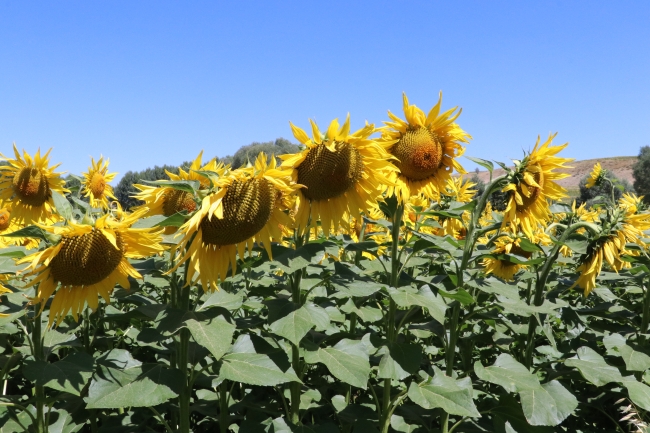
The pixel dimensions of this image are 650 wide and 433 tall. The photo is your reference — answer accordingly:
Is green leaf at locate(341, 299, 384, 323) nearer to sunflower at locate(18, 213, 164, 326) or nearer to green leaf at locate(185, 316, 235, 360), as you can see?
green leaf at locate(185, 316, 235, 360)

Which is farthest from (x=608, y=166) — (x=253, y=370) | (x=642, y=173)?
(x=253, y=370)

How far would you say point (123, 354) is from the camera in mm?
2340

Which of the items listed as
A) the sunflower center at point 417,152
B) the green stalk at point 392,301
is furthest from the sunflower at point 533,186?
the green stalk at point 392,301

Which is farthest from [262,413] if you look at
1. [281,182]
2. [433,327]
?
[281,182]

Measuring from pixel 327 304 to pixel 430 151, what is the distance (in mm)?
1061

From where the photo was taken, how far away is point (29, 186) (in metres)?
4.40

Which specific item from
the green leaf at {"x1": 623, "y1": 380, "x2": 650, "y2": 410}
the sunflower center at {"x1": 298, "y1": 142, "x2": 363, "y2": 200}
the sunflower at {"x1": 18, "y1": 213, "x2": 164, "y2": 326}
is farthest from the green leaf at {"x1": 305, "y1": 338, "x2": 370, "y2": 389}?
the green leaf at {"x1": 623, "y1": 380, "x2": 650, "y2": 410}

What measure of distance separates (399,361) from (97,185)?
404 cm

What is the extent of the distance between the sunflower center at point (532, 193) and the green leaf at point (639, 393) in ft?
3.63

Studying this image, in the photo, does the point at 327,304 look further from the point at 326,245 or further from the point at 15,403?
the point at 15,403

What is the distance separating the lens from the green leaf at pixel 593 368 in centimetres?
278

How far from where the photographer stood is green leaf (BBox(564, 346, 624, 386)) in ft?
9.11

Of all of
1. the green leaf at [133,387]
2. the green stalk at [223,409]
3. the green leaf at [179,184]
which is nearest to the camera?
the green leaf at [179,184]

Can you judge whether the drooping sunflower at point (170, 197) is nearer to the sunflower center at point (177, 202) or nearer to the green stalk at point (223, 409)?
the sunflower center at point (177, 202)
